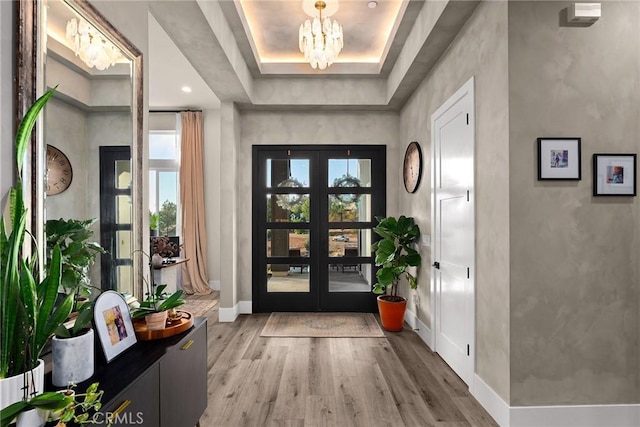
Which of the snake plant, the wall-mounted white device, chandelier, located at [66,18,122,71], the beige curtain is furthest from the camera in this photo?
the beige curtain

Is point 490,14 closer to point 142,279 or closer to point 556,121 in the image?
point 556,121

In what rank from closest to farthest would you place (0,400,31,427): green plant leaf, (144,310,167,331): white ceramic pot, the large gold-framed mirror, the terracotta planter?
(0,400,31,427): green plant leaf
the large gold-framed mirror
(144,310,167,331): white ceramic pot
the terracotta planter

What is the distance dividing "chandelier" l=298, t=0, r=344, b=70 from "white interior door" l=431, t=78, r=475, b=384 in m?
1.13

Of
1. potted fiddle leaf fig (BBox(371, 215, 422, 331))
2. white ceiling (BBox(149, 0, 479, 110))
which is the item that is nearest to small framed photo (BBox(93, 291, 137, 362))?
white ceiling (BBox(149, 0, 479, 110))

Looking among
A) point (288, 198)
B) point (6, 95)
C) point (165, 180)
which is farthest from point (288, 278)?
point (6, 95)

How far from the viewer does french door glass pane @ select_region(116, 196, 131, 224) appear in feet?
6.31

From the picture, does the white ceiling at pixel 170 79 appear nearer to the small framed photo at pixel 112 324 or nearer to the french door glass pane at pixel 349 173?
the french door glass pane at pixel 349 173

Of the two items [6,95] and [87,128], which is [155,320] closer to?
→ [87,128]

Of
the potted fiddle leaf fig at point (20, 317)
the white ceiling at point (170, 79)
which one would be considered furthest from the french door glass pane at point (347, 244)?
the potted fiddle leaf fig at point (20, 317)

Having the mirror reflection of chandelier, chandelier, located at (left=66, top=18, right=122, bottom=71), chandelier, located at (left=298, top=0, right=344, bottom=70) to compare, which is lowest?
the mirror reflection of chandelier

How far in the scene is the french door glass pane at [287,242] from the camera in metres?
4.82

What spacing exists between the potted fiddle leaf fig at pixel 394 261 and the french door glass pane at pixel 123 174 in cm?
270

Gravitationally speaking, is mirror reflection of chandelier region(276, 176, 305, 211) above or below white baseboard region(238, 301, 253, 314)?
above

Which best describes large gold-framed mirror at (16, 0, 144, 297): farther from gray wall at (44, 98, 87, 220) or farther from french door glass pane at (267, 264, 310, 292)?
french door glass pane at (267, 264, 310, 292)
